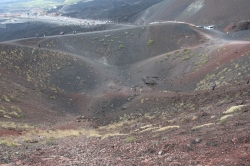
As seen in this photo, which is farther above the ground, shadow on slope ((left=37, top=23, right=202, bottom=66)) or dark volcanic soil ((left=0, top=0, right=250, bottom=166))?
shadow on slope ((left=37, top=23, right=202, bottom=66))

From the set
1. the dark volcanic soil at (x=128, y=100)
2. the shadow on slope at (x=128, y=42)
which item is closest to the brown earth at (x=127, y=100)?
the dark volcanic soil at (x=128, y=100)

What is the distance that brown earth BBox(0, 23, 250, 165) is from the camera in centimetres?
1052

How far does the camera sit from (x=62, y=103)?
29.9 metres

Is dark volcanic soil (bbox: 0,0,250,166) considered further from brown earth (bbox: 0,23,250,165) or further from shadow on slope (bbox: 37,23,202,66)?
shadow on slope (bbox: 37,23,202,66)

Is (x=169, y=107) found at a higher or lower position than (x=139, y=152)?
lower

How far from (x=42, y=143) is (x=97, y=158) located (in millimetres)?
5086

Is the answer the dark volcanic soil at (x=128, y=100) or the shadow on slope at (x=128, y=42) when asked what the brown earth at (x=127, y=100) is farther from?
the shadow on slope at (x=128, y=42)

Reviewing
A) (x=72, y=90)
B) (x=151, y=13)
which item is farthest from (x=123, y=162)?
(x=151, y=13)

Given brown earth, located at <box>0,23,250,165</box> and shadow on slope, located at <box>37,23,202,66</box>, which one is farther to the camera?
shadow on slope, located at <box>37,23,202,66</box>

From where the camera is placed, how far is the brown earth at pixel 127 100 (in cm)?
1052

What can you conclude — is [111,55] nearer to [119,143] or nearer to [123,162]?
[119,143]

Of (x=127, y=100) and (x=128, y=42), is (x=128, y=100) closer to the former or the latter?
(x=127, y=100)

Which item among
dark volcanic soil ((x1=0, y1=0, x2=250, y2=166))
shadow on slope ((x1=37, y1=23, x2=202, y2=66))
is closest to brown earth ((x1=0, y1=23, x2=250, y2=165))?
dark volcanic soil ((x1=0, y1=0, x2=250, y2=166))

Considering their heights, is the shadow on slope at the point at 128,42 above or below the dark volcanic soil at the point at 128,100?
above
